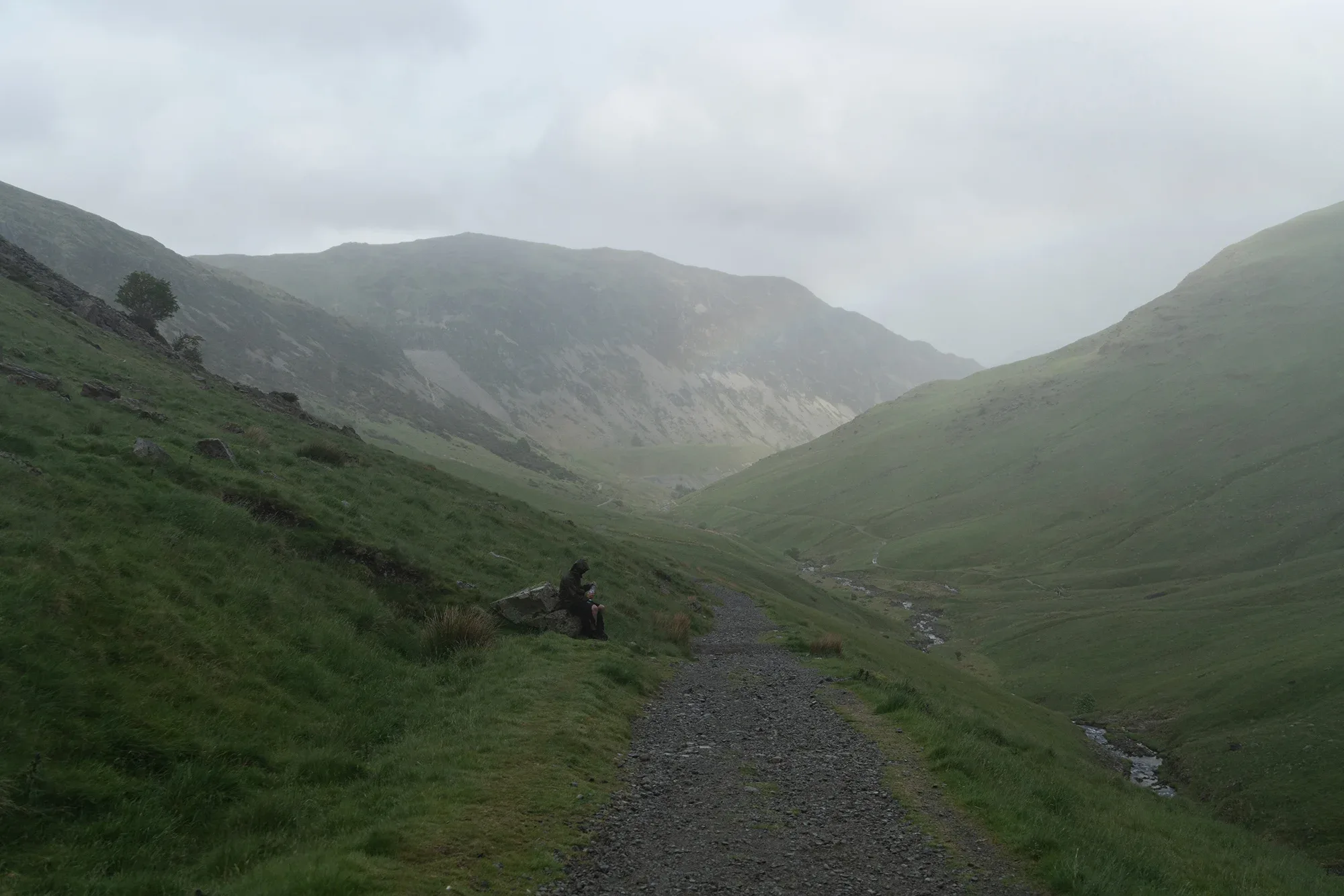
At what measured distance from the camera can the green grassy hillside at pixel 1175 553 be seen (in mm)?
51031

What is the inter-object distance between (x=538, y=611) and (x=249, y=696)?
13172mm

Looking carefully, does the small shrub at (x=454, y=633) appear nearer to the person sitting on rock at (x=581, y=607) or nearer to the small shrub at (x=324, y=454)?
the person sitting on rock at (x=581, y=607)

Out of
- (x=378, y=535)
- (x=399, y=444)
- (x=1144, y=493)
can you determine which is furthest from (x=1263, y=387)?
(x=378, y=535)

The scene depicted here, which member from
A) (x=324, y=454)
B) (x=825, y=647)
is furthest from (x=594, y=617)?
(x=324, y=454)

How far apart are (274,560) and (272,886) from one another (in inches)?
525

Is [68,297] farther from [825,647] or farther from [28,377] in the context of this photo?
[825,647]

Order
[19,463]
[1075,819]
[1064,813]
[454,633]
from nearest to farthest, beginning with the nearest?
1. [1075,819]
2. [1064,813]
3. [19,463]
4. [454,633]

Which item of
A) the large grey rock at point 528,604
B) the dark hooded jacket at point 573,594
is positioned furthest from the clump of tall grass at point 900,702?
the large grey rock at point 528,604

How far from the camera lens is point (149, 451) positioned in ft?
75.3

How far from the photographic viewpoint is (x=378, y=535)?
2700 centimetres

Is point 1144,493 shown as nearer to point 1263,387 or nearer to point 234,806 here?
point 1263,387

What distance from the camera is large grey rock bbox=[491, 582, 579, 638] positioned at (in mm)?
25594

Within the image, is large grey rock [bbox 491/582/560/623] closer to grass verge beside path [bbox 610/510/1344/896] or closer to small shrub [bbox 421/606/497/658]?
small shrub [bbox 421/606/497/658]

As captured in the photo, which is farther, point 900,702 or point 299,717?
point 900,702
